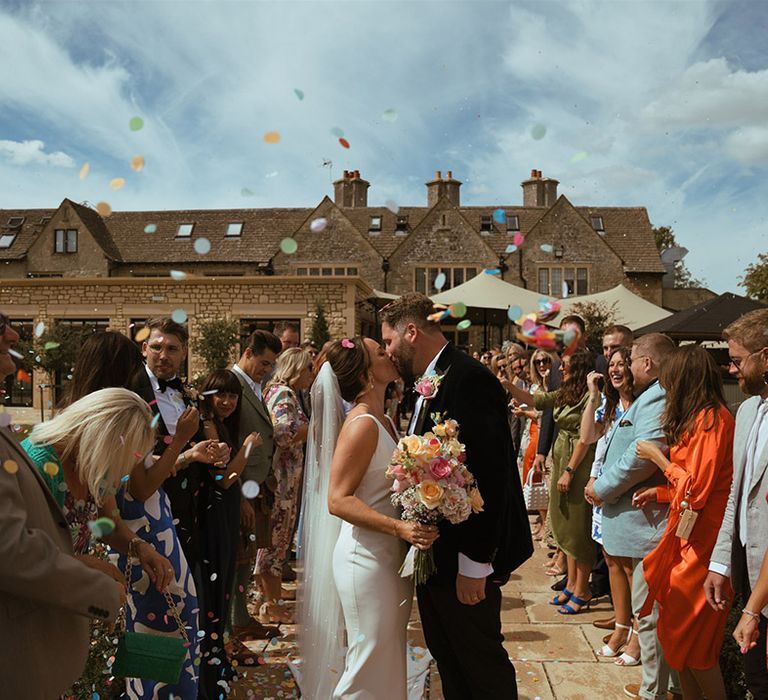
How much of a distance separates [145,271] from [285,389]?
1149 inches

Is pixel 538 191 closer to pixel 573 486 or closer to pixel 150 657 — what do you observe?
pixel 573 486

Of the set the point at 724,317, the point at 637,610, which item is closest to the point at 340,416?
the point at 637,610

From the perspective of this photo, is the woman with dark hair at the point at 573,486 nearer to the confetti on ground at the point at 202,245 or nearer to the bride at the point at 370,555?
the bride at the point at 370,555

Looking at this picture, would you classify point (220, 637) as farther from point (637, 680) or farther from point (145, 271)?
point (145, 271)

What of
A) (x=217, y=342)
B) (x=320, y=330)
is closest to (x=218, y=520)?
(x=320, y=330)

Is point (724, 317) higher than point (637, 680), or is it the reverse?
point (724, 317)

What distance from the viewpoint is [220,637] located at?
362cm

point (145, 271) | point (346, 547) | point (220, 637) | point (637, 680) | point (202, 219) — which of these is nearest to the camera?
point (346, 547)

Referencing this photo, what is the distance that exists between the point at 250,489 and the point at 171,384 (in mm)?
1071

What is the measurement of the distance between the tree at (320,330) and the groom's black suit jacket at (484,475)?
65.7ft

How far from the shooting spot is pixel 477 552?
9.14ft

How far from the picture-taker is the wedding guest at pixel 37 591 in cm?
170

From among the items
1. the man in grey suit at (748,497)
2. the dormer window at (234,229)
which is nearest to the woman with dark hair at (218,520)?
the man in grey suit at (748,497)

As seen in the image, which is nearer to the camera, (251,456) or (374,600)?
(374,600)
